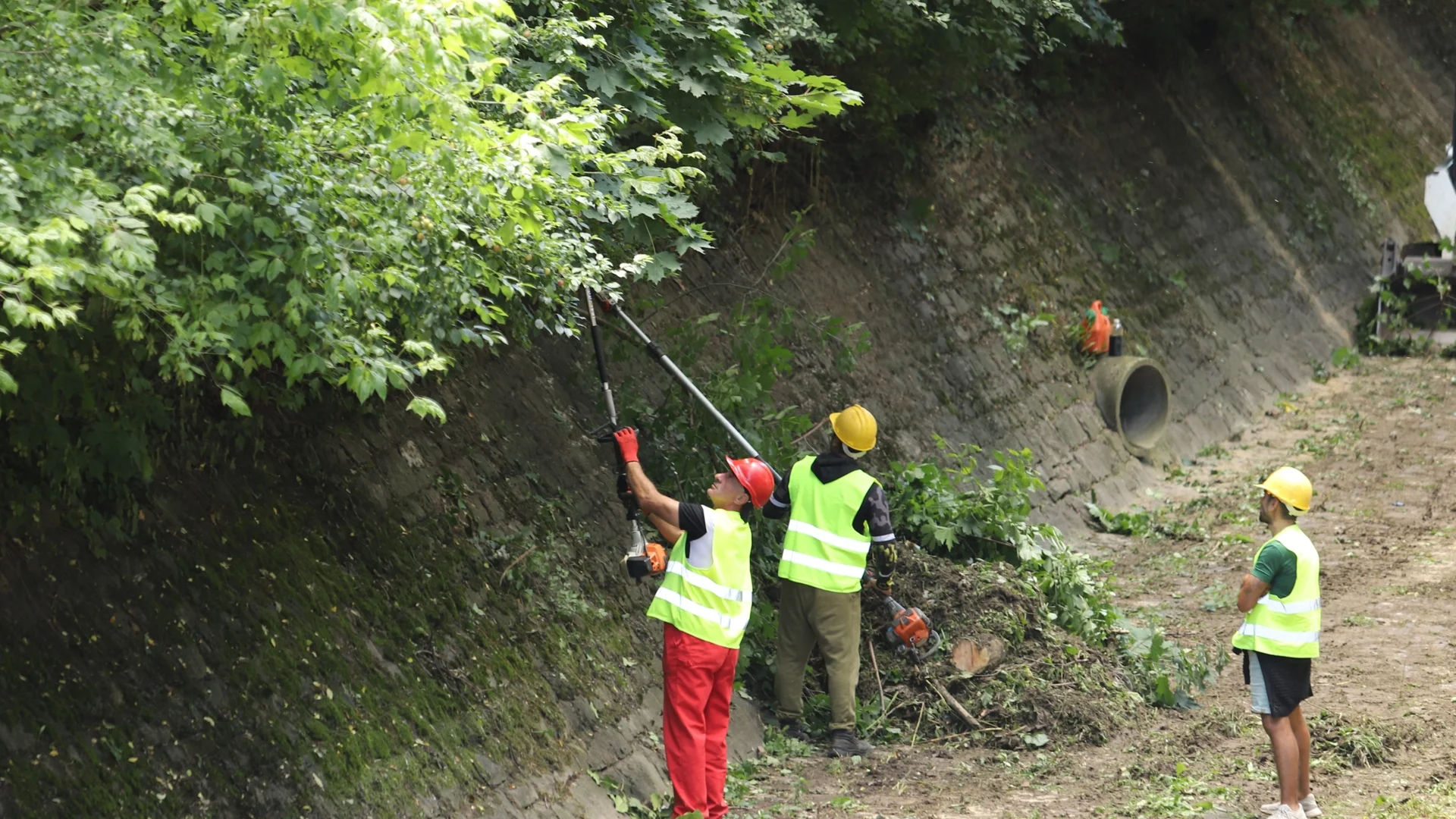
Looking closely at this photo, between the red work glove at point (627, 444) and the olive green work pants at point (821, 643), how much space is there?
5.03 ft

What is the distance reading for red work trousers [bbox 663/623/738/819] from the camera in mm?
6219

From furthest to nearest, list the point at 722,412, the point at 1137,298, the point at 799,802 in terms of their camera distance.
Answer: the point at 1137,298 → the point at 722,412 → the point at 799,802

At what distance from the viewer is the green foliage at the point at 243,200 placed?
149 inches

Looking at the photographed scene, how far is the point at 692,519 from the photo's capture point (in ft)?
20.5

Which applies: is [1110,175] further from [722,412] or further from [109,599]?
[109,599]

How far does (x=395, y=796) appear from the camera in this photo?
559 cm

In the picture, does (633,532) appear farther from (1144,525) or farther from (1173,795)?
(1144,525)

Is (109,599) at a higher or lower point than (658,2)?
lower

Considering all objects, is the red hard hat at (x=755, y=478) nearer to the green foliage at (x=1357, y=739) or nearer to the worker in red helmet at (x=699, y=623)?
the worker in red helmet at (x=699, y=623)

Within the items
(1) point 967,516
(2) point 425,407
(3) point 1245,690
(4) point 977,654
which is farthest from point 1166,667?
(2) point 425,407

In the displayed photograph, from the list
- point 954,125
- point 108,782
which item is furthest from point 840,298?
point 108,782

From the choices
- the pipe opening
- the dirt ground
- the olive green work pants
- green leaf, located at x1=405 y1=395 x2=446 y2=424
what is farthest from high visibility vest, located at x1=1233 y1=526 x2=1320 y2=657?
the pipe opening

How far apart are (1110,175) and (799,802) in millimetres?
10889

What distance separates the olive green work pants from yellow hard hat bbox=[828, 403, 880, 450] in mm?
787
